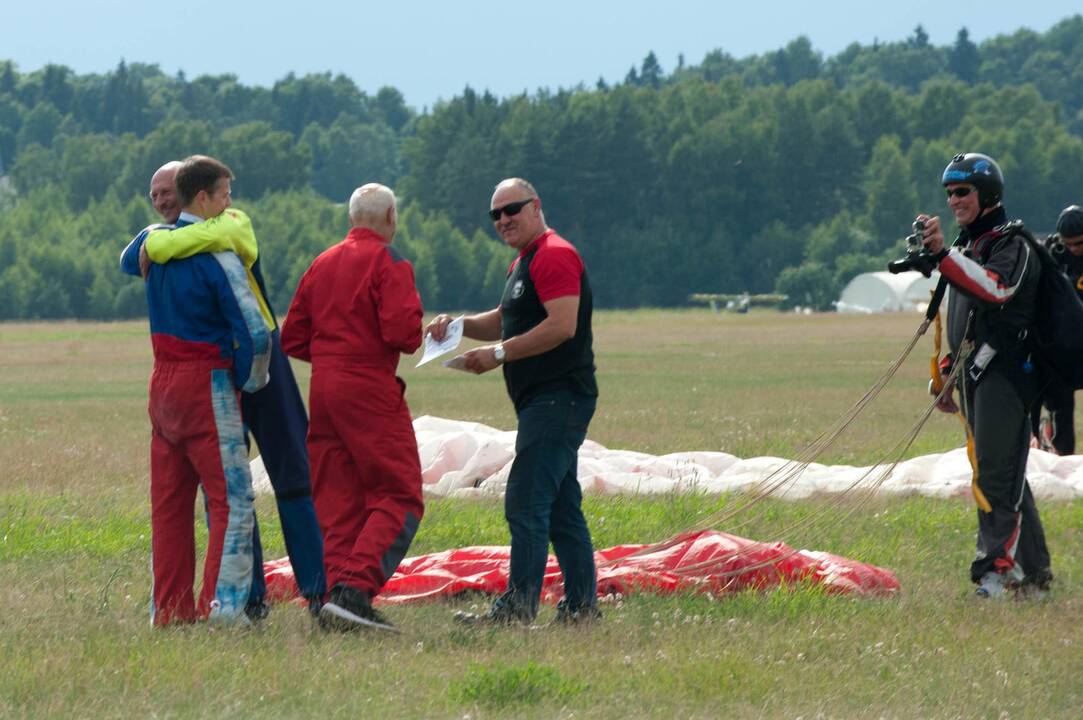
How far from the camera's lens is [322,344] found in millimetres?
7391

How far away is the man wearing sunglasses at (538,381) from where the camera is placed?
24.1 ft

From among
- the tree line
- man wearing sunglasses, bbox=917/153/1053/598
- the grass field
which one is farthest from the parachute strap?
the tree line

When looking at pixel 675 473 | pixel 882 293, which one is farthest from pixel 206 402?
pixel 882 293

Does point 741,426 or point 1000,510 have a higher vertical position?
point 1000,510

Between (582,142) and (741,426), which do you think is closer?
(741,426)

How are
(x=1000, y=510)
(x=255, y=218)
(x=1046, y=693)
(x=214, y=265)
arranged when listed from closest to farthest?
(x=1046, y=693), (x=214, y=265), (x=1000, y=510), (x=255, y=218)

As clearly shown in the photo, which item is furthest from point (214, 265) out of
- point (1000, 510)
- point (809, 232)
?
point (809, 232)

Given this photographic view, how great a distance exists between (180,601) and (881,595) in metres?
3.19

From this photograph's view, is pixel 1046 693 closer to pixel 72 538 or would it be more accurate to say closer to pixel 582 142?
pixel 72 538

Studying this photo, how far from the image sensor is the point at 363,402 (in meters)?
7.29

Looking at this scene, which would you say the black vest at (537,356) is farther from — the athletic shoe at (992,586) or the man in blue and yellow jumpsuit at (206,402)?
the athletic shoe at (992,586)

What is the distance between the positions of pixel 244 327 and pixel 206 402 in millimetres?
345

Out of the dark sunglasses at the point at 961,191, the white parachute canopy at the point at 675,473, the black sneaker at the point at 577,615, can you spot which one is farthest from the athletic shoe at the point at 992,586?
the white parachute canopy at the point at 675,473

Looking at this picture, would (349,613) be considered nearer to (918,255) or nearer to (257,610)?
(257,610)
